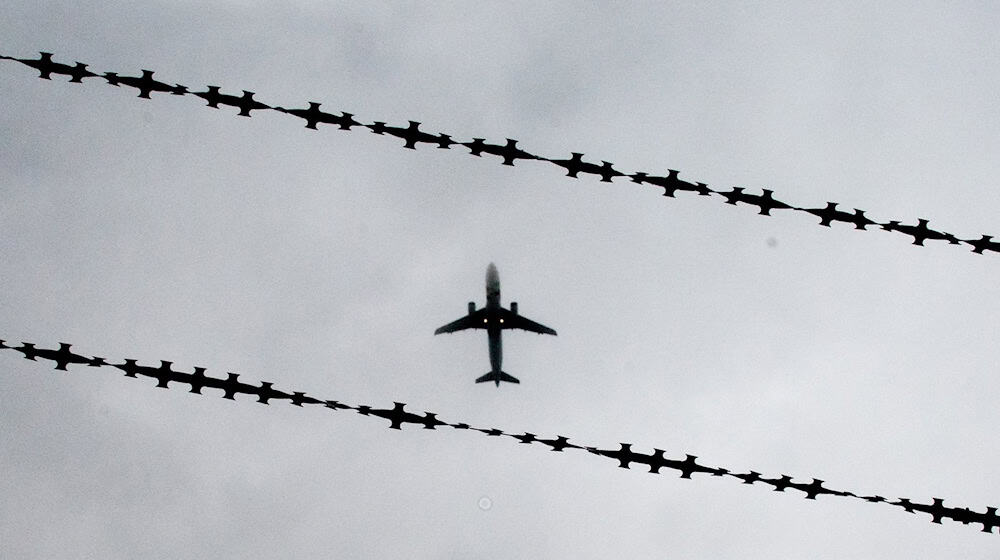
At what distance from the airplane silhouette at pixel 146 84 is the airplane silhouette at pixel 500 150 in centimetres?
366

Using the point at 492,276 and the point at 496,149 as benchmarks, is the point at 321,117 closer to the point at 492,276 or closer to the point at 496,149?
the point at 496,149

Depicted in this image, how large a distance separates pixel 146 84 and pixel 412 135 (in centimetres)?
Result: 339

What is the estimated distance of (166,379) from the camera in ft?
42.0

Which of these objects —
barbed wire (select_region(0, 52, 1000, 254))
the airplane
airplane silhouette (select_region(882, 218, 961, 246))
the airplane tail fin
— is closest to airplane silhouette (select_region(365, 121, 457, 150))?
barbed wire (select_region(0, 52, 1000, 254))

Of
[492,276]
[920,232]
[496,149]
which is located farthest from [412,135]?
[492,276]

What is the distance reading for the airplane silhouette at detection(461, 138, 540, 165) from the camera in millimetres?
13180

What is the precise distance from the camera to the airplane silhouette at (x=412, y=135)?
13.3 m

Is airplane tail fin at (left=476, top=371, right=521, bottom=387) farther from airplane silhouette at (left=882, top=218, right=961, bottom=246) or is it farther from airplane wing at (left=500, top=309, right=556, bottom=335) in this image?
airplane silhouette at (left=882, top=218, right=961, bottom=246)

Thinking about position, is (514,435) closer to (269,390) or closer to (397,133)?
(269,390)

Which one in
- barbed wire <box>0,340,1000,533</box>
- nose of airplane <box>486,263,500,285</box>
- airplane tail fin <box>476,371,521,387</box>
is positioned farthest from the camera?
airplane tail fin <box>476,371,521,387</box>

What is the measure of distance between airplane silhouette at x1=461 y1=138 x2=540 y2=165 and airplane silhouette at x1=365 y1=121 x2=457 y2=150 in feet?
0.81

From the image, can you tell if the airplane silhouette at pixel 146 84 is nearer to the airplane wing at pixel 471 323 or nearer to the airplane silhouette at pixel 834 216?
the airplane silhouette at pixel 834 216

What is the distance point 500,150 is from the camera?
43.5ft

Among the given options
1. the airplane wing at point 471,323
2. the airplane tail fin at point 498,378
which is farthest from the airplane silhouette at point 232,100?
the airplane tail fin at point 498,378
